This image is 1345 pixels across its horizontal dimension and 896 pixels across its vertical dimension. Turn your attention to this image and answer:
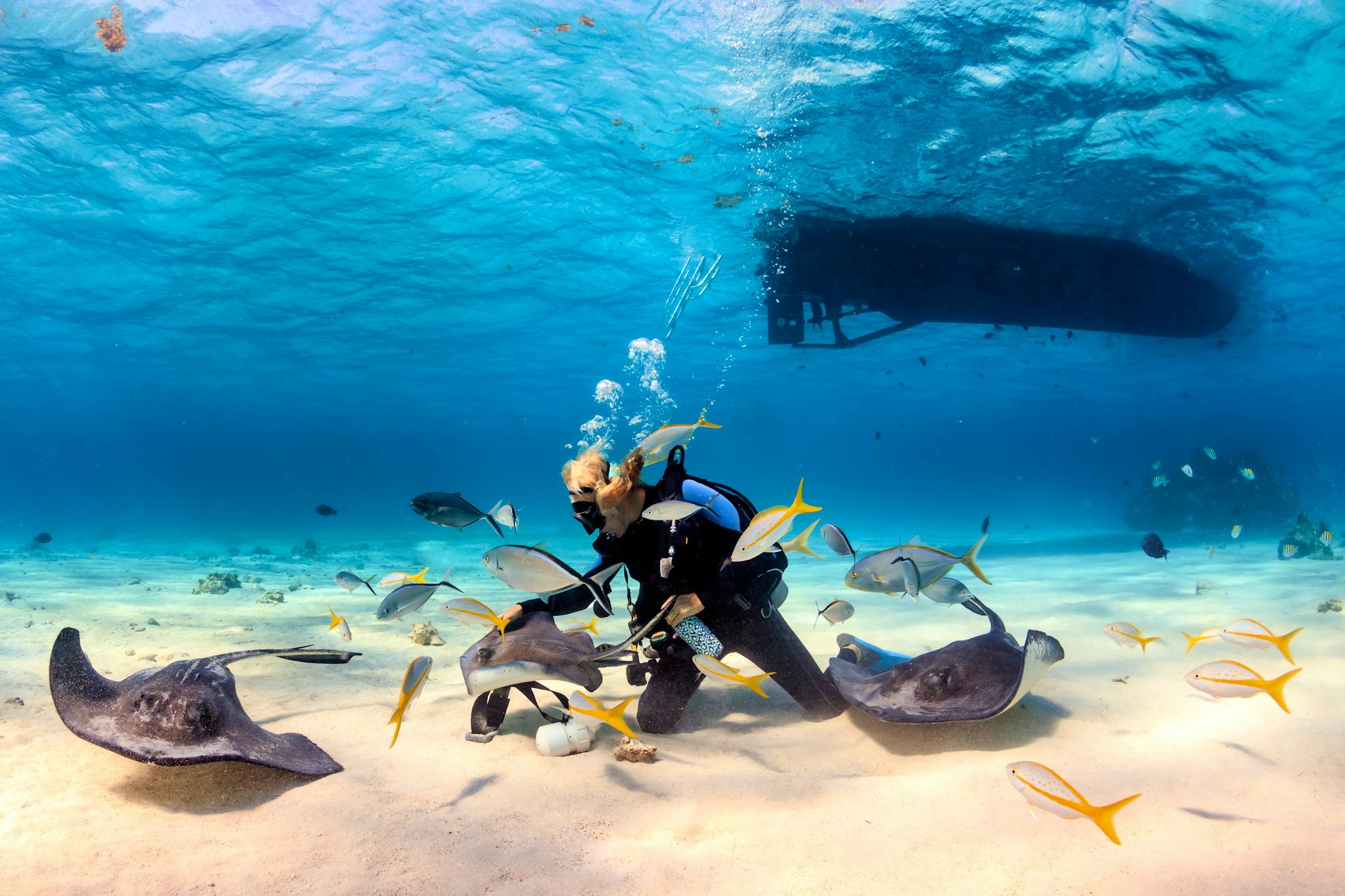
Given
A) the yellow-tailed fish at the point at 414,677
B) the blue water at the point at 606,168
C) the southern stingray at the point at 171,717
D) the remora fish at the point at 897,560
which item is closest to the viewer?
the southern stingray at the point at 171,717

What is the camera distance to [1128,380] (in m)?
37.3

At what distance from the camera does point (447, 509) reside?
19.8 ft

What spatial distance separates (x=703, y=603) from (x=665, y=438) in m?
1.18

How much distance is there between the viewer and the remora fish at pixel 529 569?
3.58 metres

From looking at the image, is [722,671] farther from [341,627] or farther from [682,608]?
[341,627]

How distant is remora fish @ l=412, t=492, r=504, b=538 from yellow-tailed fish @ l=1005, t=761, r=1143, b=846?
4735 millimetres

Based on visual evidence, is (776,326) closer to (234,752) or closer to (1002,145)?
(1002,145)

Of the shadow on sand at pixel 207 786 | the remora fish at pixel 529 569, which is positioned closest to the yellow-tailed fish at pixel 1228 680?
the remora fish at pixel 529 569

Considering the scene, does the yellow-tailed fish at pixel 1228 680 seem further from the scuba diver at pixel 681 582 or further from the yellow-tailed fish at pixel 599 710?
the yellow-tailed fish at pixel 599 710

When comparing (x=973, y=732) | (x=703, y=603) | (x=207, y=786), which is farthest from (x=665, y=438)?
(x=207, y=786)

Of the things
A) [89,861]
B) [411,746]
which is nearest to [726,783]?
[411,746]

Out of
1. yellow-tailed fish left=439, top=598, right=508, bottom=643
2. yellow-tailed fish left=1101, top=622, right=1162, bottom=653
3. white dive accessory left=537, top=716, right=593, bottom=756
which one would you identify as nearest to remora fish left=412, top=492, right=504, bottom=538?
yellow-tailed fish left=439, top=598, right=508, bottom=643

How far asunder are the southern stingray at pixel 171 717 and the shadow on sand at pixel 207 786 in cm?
12

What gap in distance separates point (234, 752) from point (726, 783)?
8.01ft
